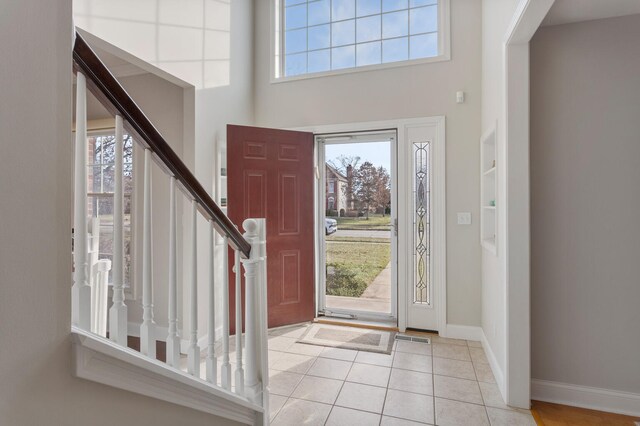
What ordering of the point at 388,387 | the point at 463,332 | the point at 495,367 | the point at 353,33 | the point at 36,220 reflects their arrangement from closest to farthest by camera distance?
the point at 36,220, the point at 388,387, the point at 495,367, the point at 463,332, the point at 353,33

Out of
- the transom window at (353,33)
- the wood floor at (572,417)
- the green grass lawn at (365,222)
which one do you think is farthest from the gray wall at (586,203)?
the green grass lawn at (365,222)

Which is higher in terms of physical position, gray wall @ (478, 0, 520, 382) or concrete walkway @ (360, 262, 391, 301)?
gray wall @ (478, 0, 520, 382)

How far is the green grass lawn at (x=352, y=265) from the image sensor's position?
391 centimetres

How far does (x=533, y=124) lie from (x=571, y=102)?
26 centimetres

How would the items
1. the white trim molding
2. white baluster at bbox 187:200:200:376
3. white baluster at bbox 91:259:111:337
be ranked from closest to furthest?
the white trim molding
white baluster at bbox 187:200:200:376
white baluster at bbox 91:259:111:337

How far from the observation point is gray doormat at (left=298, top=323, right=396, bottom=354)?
314 cm

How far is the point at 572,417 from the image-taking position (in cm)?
211

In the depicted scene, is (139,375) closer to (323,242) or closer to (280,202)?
(280,202)

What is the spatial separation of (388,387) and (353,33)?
3543mm

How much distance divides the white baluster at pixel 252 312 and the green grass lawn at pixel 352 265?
2.27 metres

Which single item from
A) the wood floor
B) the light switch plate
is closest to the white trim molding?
the wood floor

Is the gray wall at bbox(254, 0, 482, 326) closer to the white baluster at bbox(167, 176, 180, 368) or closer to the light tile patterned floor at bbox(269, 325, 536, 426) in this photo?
the light tile patterned floor at bbox(269, 325, 536, 426)

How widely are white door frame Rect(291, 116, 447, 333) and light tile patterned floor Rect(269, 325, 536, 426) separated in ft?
1.61

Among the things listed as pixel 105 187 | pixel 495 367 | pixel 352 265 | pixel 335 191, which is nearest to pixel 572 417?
pixel 495 367
